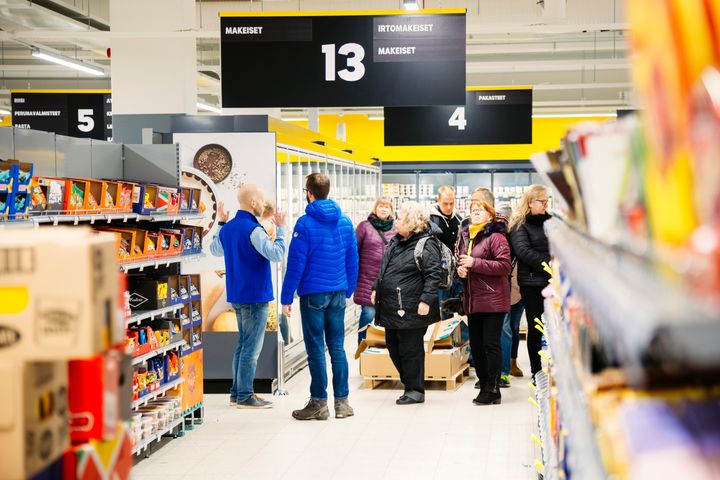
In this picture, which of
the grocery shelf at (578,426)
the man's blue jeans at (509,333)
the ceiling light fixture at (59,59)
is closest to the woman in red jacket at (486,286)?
the man's blue jeans at (509,333)

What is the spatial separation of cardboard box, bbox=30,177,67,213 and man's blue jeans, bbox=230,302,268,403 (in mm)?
2437

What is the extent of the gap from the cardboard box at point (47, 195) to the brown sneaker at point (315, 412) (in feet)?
8.91

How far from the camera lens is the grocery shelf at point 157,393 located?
5652 mm

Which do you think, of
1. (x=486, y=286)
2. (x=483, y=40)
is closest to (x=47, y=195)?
(x=486, y=286)

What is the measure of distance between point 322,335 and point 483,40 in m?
10.0

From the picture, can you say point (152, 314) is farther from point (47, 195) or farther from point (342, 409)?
point (342, 409)

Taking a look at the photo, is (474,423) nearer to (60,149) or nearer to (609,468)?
(60,149)

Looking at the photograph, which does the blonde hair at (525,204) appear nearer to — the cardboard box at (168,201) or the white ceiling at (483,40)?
the cardboard box at (168,201)

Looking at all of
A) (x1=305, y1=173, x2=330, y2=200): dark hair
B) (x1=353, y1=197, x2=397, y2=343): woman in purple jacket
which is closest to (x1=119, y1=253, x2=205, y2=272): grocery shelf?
(x1=305, y1=173, x2=330, y2=200): dark hair

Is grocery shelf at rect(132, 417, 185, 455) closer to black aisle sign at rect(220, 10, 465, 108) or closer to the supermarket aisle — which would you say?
the supermarket aisle

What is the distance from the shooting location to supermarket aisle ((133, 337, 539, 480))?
5.56 m

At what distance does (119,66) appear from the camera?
962 centimetres

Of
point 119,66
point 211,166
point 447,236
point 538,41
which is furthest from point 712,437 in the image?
point 538,41

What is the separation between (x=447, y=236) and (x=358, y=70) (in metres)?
2.17
